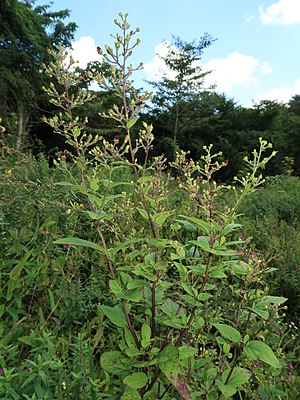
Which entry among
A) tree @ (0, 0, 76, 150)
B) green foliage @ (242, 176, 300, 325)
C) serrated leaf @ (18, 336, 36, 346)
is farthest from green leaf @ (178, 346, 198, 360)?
tree @ (0, 0, 76, 150)

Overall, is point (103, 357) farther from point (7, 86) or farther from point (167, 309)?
point (7, 86)

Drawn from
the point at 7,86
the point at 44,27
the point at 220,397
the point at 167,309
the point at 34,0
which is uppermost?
the point at 34,0

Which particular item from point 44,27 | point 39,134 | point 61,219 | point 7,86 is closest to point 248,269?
point 61,219

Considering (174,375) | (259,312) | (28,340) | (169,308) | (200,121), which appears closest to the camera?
(174,375)

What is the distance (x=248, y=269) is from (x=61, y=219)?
1.69 metres

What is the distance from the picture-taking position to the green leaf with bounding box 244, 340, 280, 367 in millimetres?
999

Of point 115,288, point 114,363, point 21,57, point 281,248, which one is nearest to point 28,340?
point 114,363

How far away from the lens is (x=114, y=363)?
1129 millimetres

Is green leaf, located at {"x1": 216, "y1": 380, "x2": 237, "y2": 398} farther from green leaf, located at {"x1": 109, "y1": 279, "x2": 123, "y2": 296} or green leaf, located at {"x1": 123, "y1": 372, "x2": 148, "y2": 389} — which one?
green leaf, located at {"x1": 109, "y1": 279, "x2": 123, "y2": 296}

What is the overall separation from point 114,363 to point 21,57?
1533 centimetres

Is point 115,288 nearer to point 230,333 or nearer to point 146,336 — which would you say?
point 146,336

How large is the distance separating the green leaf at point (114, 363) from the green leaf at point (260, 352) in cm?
37

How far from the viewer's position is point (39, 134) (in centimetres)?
1666

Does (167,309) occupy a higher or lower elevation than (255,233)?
higher
